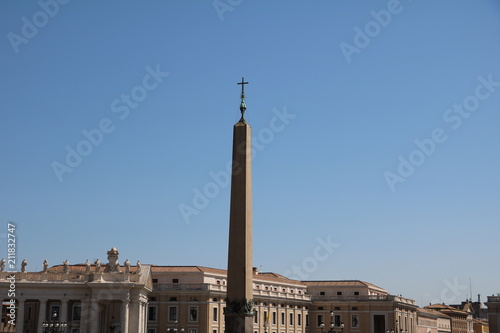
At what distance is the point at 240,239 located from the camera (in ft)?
114

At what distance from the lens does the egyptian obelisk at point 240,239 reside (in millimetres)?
34062

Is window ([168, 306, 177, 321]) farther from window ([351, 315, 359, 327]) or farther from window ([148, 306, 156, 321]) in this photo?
window ([351, 315, 359, 327])

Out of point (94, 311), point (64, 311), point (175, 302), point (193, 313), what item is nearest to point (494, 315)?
point (193, 313)

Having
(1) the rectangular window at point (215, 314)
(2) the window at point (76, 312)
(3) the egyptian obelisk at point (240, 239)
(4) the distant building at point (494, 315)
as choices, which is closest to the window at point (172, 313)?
(1) the rectangular window at point (215, 314)

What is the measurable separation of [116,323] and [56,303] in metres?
6.80

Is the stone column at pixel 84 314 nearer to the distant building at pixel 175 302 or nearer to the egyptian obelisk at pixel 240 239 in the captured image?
the distant building at pixel 175 302

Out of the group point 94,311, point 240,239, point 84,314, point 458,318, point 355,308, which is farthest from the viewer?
point 458,318

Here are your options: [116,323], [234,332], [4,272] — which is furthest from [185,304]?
[234,332]

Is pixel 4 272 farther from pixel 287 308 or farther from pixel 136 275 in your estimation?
pixel 287 308

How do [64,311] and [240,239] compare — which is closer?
[240,239]

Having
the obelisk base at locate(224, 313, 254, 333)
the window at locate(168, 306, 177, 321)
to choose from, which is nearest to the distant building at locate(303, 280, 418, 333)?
the window at locate(168, 306, 177, 321)

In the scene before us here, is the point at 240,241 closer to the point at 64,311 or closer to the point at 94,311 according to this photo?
the point at 94,311

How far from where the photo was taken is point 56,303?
A: 77.8 meters

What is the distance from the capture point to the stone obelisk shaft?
34.1m
